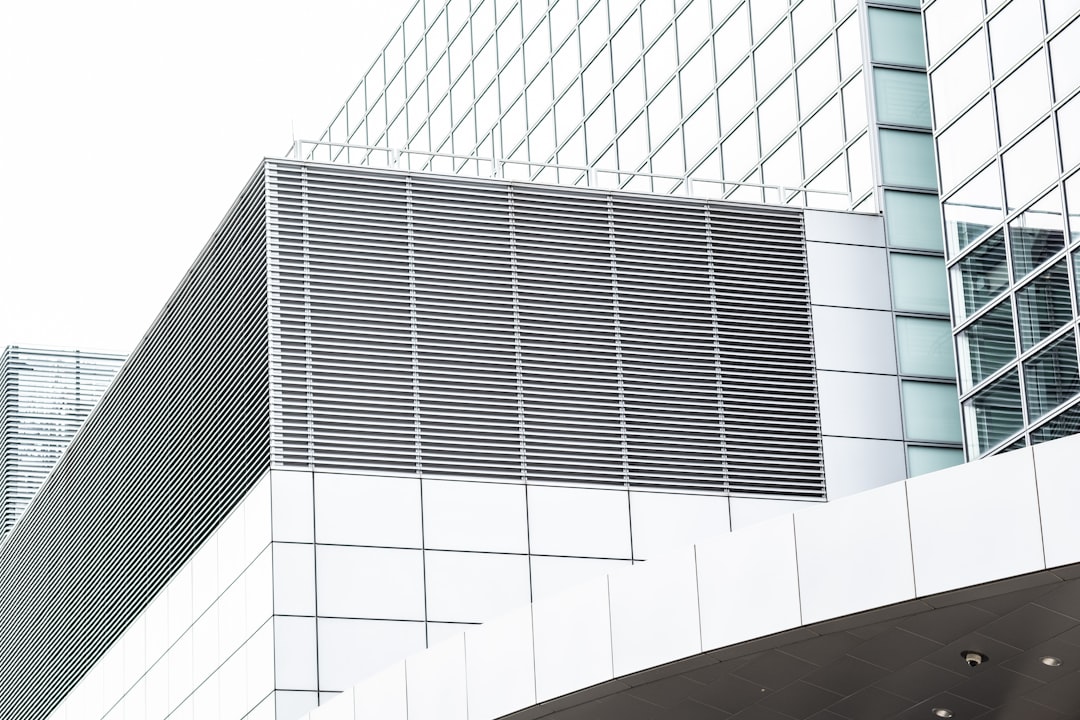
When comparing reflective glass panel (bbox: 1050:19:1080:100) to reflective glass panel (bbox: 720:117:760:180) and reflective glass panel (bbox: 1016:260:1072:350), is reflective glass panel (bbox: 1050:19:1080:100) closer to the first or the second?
reflective glass panel (bbox: 1016:260:1072:350)

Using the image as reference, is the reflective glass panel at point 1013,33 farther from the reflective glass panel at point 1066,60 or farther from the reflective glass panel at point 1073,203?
the reflective glass panel at point 1073,203

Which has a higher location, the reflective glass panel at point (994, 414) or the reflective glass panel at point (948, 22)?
the reflective glass panel at point (948, 22)

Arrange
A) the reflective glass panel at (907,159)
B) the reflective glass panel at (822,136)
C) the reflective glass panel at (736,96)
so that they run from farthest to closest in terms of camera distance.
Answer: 1. the reflective glass panel at (736,96)
2. the reflective glass panel at (822,136)
3. the reflective glass panel at (907,159)

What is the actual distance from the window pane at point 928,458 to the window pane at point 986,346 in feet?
9.79

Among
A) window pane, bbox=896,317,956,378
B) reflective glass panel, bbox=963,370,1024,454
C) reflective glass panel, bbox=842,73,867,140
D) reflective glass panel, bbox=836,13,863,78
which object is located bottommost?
reflective glass panel, bbox=963,370,1024,454

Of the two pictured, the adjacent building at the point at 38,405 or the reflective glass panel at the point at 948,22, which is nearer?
the reflective glass panel at the point at 948,22

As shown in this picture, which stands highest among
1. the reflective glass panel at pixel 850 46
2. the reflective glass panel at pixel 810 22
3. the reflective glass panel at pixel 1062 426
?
the reflective glass panel at pixel 810 22

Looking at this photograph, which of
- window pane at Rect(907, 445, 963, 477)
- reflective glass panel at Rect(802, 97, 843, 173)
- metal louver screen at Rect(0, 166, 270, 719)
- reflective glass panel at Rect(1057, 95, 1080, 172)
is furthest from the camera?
reflective glass panel at Rect(802, 97, 843, 173)

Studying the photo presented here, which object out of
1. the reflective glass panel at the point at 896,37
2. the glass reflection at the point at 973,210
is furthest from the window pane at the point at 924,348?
the reflective glass panel at the point at 896,37

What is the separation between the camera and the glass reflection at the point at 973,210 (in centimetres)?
3397

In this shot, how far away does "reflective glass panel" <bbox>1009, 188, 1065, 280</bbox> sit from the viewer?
3203 centimetres

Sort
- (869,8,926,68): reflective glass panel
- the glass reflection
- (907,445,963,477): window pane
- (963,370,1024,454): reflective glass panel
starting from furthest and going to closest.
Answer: (869,8,926,68): reflective glass panel, (907,445,963,477): window pane, the glass reflection, (963,370,1024,454): reflective glass panel

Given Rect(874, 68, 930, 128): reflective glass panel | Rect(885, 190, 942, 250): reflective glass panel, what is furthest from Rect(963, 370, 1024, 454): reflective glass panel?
Rect(874, 68, 930, 128): reflective glass panel

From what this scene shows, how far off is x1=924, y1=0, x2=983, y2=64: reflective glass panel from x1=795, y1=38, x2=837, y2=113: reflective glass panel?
10.8 feet
